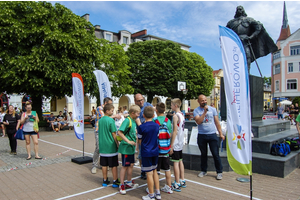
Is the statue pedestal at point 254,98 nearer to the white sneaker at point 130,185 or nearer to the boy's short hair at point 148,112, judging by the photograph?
the white sneaker at point 130,185

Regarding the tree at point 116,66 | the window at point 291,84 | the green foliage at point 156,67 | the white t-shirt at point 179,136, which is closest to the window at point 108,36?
the green foliage at point 156,67

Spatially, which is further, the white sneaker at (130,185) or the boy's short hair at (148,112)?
the white sneaker at (130,185)

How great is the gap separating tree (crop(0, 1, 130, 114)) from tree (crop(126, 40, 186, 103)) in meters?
16.8

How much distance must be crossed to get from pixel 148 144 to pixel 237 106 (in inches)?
67.7

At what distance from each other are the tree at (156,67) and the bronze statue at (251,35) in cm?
2460

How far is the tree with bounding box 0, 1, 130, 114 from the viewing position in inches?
593

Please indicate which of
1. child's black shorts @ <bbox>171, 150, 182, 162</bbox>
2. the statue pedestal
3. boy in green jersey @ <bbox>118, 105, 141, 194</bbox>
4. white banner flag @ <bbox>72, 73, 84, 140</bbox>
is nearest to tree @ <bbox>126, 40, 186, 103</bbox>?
the statue pedestal

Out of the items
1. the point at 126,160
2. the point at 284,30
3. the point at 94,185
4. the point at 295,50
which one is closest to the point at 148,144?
the point at 126,160

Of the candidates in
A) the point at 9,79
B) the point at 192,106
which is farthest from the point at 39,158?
the point at 192,106

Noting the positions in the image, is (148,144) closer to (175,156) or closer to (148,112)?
(148,112)

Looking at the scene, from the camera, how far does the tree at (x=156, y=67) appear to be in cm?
3412

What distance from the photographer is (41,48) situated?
15750 mm

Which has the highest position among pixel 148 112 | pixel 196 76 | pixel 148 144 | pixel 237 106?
pixel 196 76

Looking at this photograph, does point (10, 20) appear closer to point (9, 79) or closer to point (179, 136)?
point (9, 79)
